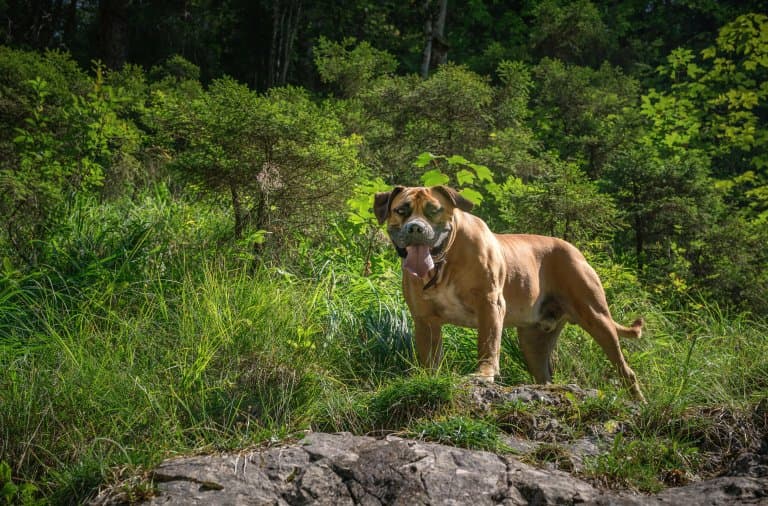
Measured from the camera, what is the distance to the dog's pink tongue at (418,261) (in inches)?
183

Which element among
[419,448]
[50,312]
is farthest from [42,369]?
[419,448]

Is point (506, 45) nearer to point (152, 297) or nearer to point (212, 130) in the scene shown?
point (212, 130)

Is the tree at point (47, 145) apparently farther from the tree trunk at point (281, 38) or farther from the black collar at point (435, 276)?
the tree trunk at point (281, 38)

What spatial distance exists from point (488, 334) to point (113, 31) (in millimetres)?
11786

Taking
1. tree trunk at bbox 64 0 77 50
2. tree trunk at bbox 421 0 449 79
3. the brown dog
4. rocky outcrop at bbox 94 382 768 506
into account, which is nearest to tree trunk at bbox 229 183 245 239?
the brown dog

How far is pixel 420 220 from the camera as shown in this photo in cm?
471

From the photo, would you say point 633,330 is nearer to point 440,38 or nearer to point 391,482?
point 391,482

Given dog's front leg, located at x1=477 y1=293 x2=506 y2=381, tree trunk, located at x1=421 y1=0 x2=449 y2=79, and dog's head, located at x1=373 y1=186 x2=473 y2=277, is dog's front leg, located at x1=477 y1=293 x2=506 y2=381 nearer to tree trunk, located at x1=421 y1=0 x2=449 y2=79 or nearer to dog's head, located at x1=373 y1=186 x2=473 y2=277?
dog's head, located at x1=373 y1=186 x2=473 y2=277

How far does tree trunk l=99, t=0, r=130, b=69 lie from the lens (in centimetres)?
1407

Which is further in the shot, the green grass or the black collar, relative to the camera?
the black collar

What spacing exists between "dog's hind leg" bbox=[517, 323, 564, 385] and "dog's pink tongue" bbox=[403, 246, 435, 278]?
5.18 ft

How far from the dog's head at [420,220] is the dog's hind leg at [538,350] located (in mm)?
1427

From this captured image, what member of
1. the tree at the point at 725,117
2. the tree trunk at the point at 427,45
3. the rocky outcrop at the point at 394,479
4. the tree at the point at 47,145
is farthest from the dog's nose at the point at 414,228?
the tree trunk at the point at 427,45

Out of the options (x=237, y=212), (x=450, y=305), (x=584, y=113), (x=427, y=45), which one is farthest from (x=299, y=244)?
(x=427, y=45)
